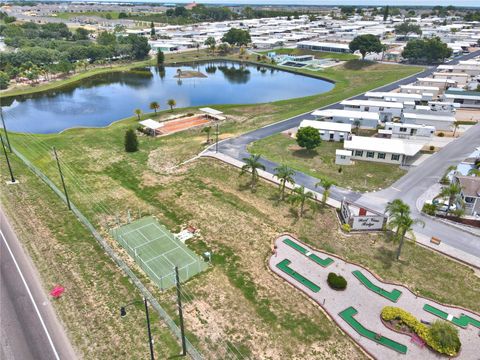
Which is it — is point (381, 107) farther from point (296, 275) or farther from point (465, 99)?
point (296, 275)

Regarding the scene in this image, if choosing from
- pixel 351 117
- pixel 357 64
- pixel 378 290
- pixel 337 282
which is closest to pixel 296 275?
pixel 337 282

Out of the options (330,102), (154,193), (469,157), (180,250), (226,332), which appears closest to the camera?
(226,332)

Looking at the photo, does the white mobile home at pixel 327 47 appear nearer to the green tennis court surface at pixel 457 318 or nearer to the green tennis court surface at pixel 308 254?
the green tennis court surface at pixel 308 254

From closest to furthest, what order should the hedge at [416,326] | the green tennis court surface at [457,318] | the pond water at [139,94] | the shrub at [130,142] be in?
1. the hedge at [416,326]
2. the green tennis court surface at [457,318]
3. the shrub at [130,142]
4. the pond water at [139,94]

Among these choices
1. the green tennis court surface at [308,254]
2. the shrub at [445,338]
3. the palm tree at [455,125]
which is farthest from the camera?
the palm tree at [455,125]

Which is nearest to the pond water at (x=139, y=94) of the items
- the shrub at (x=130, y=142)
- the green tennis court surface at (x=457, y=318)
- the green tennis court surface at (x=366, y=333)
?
the shrub at (x=130, y=142)

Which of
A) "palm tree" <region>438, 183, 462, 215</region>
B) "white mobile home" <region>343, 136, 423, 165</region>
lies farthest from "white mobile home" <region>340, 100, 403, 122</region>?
"palm tree" <region>438, 183, 462, 215</region>

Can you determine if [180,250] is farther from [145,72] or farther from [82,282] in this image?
[145,72]

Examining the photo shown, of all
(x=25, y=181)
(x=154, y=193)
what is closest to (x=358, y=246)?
(x=154, y=193)
